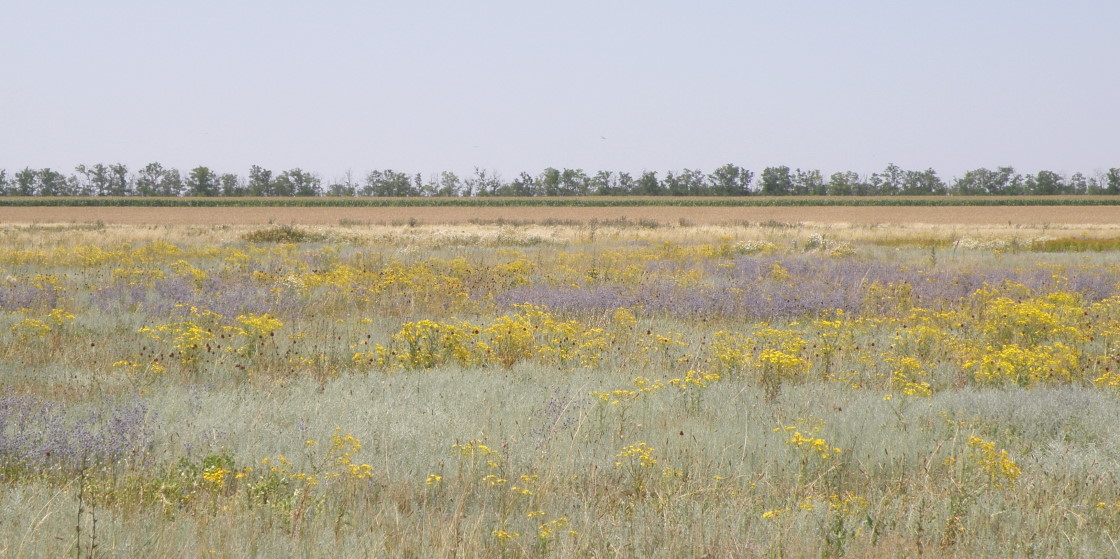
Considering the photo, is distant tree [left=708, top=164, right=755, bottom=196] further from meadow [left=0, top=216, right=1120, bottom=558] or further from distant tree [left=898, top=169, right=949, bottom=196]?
meadow [left=0, top=216, right=1120, bottom=558]

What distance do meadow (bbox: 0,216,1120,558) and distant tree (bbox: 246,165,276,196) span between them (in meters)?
117

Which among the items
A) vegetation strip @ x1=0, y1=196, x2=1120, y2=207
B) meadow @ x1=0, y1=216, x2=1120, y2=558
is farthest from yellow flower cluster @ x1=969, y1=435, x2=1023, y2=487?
vegetation strip @ x1=0, y1=196, x2=1120, y2=207

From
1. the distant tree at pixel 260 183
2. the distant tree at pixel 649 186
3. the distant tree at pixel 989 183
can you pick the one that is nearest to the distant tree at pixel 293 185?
the distant tree at pixel 260 183

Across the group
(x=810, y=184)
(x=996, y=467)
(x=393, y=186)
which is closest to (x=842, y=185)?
(x=810, y=184)

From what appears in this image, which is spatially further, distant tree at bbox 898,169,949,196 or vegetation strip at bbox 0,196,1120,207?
distant tree at bbox 898,169,949,196

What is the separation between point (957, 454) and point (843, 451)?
0.83m

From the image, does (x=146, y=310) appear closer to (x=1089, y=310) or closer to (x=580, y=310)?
(x=580, y=310)

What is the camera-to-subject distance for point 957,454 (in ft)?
16.8

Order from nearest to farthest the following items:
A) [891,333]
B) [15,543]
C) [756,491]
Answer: [15,543] → [756,491] → [891,333]

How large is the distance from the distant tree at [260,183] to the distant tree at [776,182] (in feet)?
288

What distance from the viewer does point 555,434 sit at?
5.32 m

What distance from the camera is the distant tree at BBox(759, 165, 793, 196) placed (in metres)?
128

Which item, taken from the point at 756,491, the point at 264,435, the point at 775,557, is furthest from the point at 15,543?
the point at 756,491

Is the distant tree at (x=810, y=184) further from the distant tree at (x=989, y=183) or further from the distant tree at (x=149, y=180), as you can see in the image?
the distant tree at (x=149, y=180)
